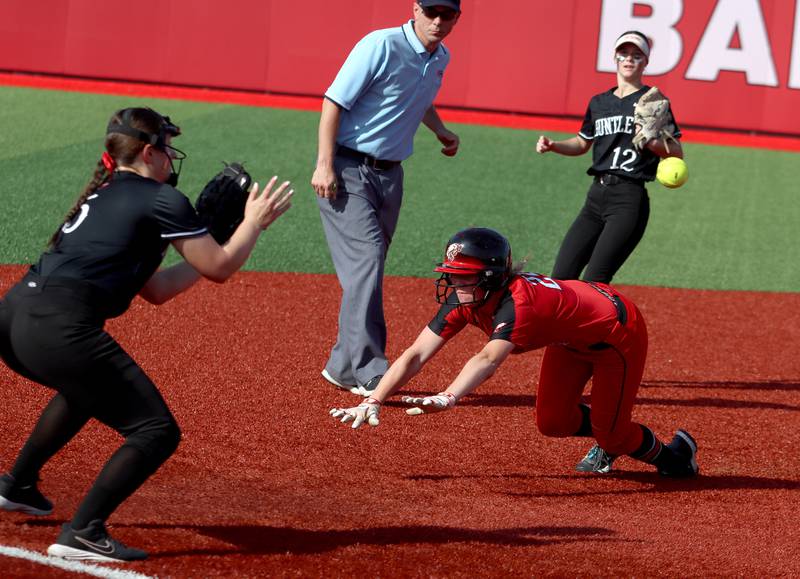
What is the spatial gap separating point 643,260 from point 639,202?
5.58m

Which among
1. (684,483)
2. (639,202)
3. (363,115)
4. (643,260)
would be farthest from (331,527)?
(643,260)

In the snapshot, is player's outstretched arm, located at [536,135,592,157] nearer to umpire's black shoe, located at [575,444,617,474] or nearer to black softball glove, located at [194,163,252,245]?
umpire's black shoe, located at [575,444,617,474]

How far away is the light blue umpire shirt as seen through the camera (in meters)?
7.14

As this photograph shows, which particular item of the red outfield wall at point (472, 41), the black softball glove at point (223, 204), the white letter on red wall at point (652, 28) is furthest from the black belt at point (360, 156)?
the white letter on red wall at point (652, 28)

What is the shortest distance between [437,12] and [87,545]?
4.04 metres

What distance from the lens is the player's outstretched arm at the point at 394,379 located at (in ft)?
17.0

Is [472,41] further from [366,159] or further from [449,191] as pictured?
[366,159]

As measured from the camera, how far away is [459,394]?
534 centimetres

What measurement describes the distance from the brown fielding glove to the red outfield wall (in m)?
11.0

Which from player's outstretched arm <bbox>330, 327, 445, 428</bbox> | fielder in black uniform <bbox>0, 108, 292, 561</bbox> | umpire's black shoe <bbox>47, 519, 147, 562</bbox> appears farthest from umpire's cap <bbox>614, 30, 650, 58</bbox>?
umpire's black shoe <bbox>47, 519, 147, 562</bbox>

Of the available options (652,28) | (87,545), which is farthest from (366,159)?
Result: (652,28)

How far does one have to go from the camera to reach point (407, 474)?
239 inches

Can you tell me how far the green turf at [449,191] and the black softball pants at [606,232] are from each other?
3.36m

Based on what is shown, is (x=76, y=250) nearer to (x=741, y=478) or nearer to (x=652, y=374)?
(x=741, y=478)
